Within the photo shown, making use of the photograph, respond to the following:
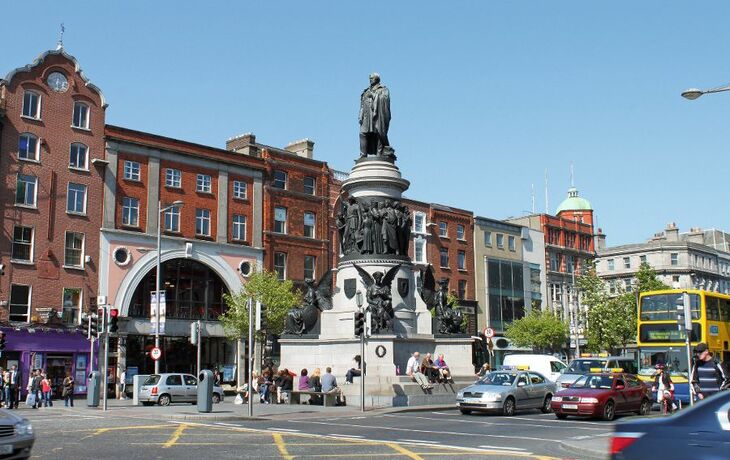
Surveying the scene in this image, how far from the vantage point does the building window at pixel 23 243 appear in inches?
1767

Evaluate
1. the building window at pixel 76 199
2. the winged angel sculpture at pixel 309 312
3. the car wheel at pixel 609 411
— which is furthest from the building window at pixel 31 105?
the car wheel at pixel 609 411

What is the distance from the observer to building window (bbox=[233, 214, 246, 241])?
55.9 meters

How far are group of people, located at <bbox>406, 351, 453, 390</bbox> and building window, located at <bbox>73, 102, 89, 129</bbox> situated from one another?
27.9 m

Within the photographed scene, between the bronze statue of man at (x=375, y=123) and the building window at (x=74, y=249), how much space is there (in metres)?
20.5

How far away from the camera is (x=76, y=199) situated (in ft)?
156

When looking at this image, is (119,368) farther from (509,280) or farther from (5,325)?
(509,280)

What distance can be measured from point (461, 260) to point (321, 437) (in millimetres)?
55332

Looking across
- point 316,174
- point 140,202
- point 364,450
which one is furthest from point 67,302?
point 364,450

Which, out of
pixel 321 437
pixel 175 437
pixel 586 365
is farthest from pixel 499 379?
pixel 175 437

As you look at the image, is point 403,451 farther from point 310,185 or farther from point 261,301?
point 310,185

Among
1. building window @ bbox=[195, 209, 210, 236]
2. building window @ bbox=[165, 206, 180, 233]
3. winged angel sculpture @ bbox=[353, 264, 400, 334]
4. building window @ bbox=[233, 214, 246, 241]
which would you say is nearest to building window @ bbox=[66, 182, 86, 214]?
building window @ bbox=[165, 206, 180, 233]

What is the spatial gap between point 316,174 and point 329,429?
41437mm

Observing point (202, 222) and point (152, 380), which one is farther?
point (202, 222)

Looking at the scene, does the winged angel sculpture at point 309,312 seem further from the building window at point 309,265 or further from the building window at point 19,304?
the building window at point 309,265
